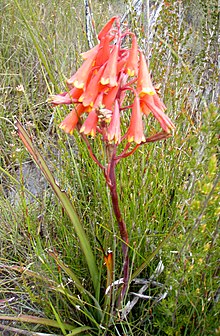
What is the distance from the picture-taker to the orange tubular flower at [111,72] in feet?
3.22

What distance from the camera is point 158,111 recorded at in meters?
1.06

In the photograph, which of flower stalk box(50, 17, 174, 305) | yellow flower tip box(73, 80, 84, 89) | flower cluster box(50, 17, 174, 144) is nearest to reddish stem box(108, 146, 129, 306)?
flower stalk box(50, 17, 174, 305)

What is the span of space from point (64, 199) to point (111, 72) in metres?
0.49

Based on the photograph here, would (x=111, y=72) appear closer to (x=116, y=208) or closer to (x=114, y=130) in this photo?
(x=114, y=130)

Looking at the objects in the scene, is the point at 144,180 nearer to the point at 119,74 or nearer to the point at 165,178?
the point at 165,178

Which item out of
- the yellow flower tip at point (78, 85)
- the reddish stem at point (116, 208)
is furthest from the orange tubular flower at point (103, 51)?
the reddish stem at point (116, 208)

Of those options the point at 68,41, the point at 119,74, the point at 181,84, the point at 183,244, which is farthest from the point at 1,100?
the point at 183,244

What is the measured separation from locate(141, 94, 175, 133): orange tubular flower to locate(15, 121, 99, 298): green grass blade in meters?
0.40

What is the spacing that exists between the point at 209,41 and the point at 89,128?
1257 millimetres

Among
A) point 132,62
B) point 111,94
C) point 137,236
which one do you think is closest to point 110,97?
point 111,94

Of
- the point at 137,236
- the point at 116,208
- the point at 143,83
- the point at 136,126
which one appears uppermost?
the point at 143,83

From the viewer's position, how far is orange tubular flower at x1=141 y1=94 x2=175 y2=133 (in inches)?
40.9

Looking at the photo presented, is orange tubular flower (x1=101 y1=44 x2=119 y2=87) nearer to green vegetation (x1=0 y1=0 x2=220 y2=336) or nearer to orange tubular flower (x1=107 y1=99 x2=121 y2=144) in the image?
orange tubular flower (x1=107 y1=99 x2=121 y2=144)

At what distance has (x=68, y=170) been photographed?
1.85 m
